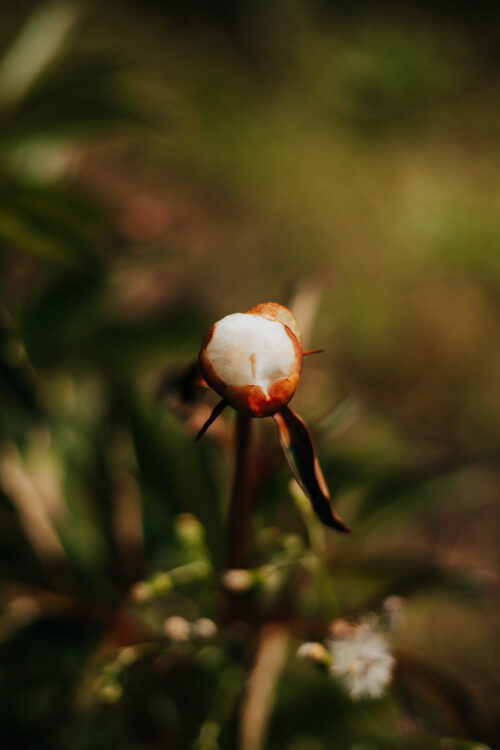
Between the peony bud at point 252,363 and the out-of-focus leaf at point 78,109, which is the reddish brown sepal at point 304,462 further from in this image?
the out-of-focus leaf at point 78,109

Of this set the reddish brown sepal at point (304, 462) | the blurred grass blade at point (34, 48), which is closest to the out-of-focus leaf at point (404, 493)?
the reddish brown sepal at point (304, 462)

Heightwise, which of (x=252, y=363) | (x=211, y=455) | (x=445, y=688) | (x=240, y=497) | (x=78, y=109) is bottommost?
(x=445, y=688)

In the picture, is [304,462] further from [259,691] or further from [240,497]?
[259,691]

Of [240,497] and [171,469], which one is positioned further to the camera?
[171,469]

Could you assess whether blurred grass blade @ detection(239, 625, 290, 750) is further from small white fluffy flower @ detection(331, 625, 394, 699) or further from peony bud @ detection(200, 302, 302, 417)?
peony bud @ detection(200, 302, 302, 417)

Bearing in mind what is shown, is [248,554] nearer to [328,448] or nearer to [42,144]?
[328,448]

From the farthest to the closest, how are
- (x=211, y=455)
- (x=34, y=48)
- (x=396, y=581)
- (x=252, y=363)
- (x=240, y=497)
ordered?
(x=34, y=48) < (x=211, y=455) < (x=396, y=581) < (x=240, y=497) < (x=252, y=363)

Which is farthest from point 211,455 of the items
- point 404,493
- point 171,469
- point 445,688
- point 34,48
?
point 34,48

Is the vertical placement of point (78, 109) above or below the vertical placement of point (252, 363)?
above
